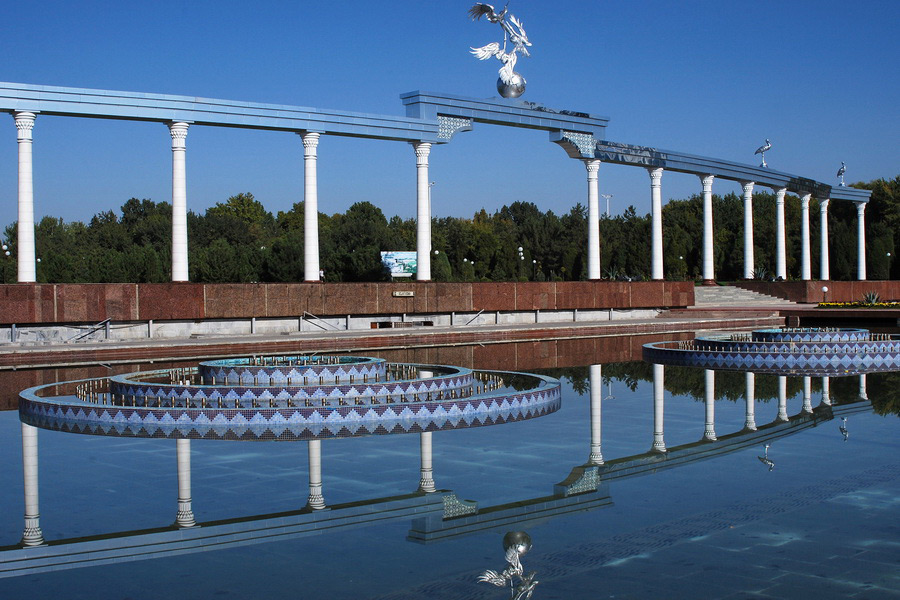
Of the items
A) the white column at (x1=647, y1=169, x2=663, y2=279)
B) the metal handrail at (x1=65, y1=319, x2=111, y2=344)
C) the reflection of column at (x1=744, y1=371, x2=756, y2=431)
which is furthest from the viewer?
the white column at (x1=647, y1=169, x2=663, y2=279)

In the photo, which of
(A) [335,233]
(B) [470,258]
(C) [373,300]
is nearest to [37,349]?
(C) [373,300]

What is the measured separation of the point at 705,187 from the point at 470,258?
1419 inches

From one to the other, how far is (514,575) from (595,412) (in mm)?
7476

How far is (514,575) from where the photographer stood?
19.6 feet

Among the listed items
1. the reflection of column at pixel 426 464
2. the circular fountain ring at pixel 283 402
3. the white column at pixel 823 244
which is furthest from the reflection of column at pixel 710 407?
the white column at pixel 823 244

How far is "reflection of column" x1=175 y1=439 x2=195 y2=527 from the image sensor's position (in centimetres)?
738

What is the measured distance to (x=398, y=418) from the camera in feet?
40.6

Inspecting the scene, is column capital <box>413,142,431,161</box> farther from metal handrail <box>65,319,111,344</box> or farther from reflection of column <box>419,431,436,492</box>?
reflection of column <box>419,431,436,492</box>

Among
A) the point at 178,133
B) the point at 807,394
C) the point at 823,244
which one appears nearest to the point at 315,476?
the point at 807,394

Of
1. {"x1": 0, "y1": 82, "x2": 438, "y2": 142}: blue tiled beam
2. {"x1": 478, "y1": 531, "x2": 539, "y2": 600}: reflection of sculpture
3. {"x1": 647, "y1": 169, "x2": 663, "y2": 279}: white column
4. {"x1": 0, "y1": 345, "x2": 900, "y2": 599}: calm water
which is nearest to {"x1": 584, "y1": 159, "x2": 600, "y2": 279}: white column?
{"x1": 647, "y1": 169, "x2": 663, "y2": 279}: white column

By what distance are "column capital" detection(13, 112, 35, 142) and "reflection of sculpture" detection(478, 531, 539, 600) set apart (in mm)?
22623

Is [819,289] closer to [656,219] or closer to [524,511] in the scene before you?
[656,219]

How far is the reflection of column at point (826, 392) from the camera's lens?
550 inches

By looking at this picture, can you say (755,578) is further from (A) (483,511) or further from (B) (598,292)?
(B) (598,292)
